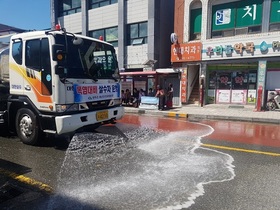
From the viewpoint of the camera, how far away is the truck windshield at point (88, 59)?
5.46 m

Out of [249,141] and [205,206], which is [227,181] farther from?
[249,141]

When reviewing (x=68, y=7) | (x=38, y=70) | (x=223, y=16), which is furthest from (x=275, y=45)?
(x=68, y=7)

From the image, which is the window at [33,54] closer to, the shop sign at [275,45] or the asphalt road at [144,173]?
the asphalt road at [144,173]

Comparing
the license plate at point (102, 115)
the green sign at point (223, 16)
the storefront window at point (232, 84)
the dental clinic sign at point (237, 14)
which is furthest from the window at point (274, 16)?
the license plate at point (102, 115)

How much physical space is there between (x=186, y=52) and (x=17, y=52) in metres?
12.5

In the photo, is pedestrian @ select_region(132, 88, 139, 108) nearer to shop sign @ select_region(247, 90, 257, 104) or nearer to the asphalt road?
shop sign @ select_region(247, 90, 257, 104)

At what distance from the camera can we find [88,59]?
19.4 ft

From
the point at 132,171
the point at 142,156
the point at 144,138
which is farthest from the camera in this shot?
the point at 144,138

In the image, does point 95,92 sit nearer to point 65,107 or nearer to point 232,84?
point 65,107

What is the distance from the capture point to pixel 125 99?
17297 mm

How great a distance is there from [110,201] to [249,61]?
46.3ft

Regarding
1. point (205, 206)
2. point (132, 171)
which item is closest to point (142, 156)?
point (132, 171)

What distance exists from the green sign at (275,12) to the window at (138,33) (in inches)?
355

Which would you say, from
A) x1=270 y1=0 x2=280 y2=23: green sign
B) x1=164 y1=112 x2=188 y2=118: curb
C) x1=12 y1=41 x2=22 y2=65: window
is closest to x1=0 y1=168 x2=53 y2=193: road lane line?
x1=12 y1=41 x2=22 y2=65: window
